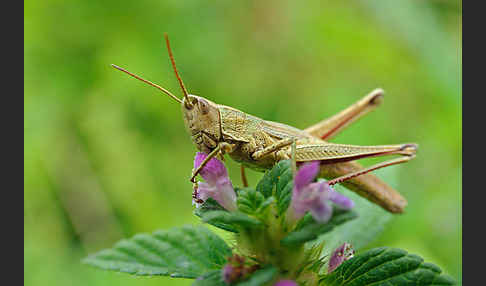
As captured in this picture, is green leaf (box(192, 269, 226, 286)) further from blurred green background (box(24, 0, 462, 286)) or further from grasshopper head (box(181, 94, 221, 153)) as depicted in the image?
blurred green background (box(24, 0, 462, 286))

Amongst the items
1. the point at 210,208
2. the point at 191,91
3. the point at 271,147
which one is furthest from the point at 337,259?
the point at 191,91

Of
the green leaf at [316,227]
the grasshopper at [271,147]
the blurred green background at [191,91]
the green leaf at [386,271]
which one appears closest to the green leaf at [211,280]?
the green leaf at [316,227]

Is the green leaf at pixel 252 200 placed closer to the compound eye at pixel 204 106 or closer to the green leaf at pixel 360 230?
the green leaf at pixel 360 230

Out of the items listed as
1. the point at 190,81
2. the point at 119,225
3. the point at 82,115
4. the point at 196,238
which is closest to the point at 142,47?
the point at 190,81

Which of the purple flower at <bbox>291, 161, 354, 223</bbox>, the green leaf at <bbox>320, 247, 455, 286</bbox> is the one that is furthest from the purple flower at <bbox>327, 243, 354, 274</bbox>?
the purple flower at <bbox>291, 161, 354, 223</bbox>

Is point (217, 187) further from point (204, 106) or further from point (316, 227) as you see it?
point (204, 106)

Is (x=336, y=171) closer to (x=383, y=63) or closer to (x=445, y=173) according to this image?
(x=445, y=173)
